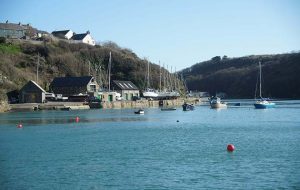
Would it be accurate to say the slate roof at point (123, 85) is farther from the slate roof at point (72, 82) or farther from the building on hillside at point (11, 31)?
the building on hillside at point (11, 31)

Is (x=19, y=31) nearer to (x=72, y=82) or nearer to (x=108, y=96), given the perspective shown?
(x=72, y=82)

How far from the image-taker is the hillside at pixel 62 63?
12006 cm

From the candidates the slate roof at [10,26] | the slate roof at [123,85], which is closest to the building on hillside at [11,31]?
the slate roof at [10,26]

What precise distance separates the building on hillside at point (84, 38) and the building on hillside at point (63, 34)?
2250mm

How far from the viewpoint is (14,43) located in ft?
458

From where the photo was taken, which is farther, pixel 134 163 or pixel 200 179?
pixel 134 163

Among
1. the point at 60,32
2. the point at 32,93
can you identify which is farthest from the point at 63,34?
the point at 32,93

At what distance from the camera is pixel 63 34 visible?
554 feet

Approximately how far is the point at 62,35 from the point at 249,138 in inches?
5321

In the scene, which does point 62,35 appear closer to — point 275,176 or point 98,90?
point 98,90

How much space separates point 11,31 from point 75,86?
2086 inches

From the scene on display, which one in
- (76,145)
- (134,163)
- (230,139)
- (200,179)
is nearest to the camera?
(200,179)

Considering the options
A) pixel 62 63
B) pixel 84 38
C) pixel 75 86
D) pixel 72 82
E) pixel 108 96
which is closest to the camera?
pixel 75 86

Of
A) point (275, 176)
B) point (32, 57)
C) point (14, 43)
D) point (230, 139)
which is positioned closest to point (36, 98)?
point (32, 57)
